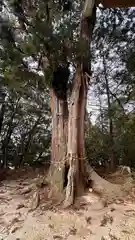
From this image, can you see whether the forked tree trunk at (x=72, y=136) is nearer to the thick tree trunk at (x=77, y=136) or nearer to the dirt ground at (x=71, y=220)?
the thick tree trunk at (x=77, y=136)

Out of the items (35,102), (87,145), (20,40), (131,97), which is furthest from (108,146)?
(20,40)

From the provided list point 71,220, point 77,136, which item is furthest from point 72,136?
point 71,220

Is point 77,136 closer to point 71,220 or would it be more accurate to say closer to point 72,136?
point 72,136

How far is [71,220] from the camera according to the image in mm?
3002

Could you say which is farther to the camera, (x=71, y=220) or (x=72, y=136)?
(x=72, y=136)

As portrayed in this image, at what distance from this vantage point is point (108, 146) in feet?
17.4

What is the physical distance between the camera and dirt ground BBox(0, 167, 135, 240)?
2791mm

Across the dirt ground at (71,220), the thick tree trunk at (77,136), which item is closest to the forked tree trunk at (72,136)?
the thick tree trunk at (77,136)

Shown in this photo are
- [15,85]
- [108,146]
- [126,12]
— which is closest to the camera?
[15,85]

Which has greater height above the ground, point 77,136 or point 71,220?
point 77,136

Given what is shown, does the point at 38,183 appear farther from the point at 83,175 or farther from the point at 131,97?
the point at 131,97

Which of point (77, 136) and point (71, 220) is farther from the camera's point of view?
point (77, 136)

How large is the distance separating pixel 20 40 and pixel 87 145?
2752 mm

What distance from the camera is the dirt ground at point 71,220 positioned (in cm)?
279
